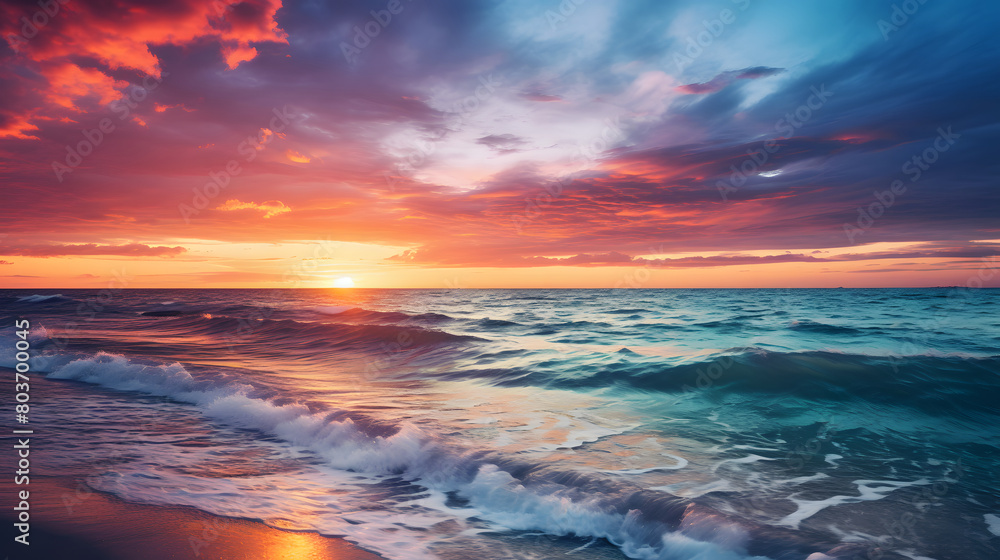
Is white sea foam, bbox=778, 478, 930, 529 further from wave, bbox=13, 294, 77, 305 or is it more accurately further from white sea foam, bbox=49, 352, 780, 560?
wave, bbox=13, 294, 77, 305

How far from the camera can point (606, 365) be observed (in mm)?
15172

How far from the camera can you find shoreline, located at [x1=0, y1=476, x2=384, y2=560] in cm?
436

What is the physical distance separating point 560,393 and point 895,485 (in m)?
6.92

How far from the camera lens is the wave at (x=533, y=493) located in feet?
16.2

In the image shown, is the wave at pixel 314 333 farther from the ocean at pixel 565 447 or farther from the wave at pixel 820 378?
the wave at pixel 820 378

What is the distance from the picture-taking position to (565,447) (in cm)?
771

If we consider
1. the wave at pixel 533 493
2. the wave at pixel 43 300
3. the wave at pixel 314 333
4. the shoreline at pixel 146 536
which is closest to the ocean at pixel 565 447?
the wave at pixel 533 493

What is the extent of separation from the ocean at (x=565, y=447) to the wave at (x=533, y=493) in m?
0.03

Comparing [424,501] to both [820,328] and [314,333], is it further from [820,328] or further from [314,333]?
[820,328]

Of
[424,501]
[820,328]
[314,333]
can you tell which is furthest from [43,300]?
[820,328]

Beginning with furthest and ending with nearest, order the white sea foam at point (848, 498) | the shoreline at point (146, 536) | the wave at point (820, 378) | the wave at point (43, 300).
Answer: the wave at point (43, 300)
the wave at point (820, 378)
the white sea foam at point (848, 498)
the shoreline at point (146, 536)

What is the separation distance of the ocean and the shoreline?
18 centimetres

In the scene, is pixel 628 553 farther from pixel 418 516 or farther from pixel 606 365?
pixel 606 365

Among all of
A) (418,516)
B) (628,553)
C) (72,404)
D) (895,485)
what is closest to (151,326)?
(72,404)
